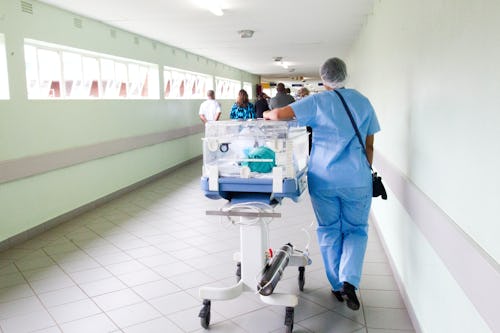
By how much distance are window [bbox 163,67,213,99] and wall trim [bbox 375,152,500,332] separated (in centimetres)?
739

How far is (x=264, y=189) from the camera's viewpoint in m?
2.56

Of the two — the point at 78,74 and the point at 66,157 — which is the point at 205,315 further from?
the point at 78,74

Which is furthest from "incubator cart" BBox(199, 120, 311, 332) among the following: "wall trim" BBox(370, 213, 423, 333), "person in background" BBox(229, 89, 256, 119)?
"person in background" BBox(229, 89, 256, 119)

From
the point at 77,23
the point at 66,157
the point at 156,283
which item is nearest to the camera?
the point at 156,283

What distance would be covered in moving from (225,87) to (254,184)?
506 inches

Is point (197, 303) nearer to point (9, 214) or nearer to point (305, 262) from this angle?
point (305, 262)

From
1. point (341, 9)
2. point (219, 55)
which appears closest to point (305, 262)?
point (341, 9)

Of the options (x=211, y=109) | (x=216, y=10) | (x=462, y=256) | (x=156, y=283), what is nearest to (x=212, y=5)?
(x=216, y=10)

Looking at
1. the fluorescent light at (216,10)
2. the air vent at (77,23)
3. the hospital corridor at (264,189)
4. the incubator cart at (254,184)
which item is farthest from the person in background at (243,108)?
the incubator cart at (254,184)

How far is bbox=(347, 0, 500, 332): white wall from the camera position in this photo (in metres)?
1.50

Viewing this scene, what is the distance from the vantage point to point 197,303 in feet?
10.4

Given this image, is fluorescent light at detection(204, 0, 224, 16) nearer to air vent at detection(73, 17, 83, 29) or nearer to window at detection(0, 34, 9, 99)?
air vent at detection(73, 17, 83, 29)

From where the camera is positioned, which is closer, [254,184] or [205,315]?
[254,184]

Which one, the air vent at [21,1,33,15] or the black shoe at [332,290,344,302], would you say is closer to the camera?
the black shoe at [332,290,344,302]
